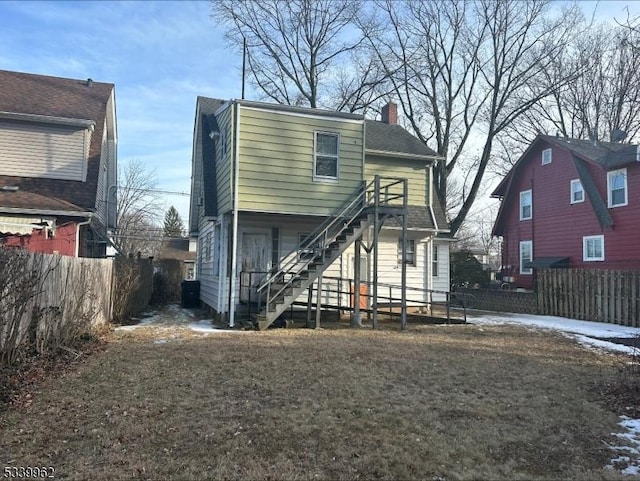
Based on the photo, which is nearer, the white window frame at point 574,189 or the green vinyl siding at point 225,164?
the green vinyl siding at point 225,164

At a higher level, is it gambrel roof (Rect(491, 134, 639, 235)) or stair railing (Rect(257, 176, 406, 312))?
gambrel roof (Rect(491, 134, 639, 235))

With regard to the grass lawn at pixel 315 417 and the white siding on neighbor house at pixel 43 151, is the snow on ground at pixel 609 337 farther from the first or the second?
the white siding on neighbor house at pixel 43 151

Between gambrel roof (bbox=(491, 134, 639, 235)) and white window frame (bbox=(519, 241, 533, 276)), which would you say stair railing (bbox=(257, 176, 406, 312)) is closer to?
gambrel roof (bbox=(491, 134, 639, 235))

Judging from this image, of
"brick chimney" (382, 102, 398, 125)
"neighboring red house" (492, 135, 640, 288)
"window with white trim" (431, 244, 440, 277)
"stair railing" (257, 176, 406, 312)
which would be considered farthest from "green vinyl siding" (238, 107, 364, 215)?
"neighboring red house" (492, 135, 640, 288)

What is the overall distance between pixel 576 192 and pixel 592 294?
28.6 feet

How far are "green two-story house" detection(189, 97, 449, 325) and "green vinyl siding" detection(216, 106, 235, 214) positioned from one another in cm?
3

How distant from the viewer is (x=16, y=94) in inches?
690

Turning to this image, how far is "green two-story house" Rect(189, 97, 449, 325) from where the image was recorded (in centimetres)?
1391

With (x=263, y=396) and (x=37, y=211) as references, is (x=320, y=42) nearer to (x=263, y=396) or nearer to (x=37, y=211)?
(x=37, y=211)

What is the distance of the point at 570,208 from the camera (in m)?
24.0

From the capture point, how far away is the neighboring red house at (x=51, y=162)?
14539 mm

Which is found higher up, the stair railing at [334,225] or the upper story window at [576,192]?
the upper story window at [576,192]

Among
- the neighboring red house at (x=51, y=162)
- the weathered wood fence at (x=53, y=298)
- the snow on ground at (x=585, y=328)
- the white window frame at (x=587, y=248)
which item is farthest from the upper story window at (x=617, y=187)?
the neighboring red house at (x=51, y=162)

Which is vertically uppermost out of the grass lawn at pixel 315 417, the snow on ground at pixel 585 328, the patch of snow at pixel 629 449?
the snow on ground at pixel 585 328
